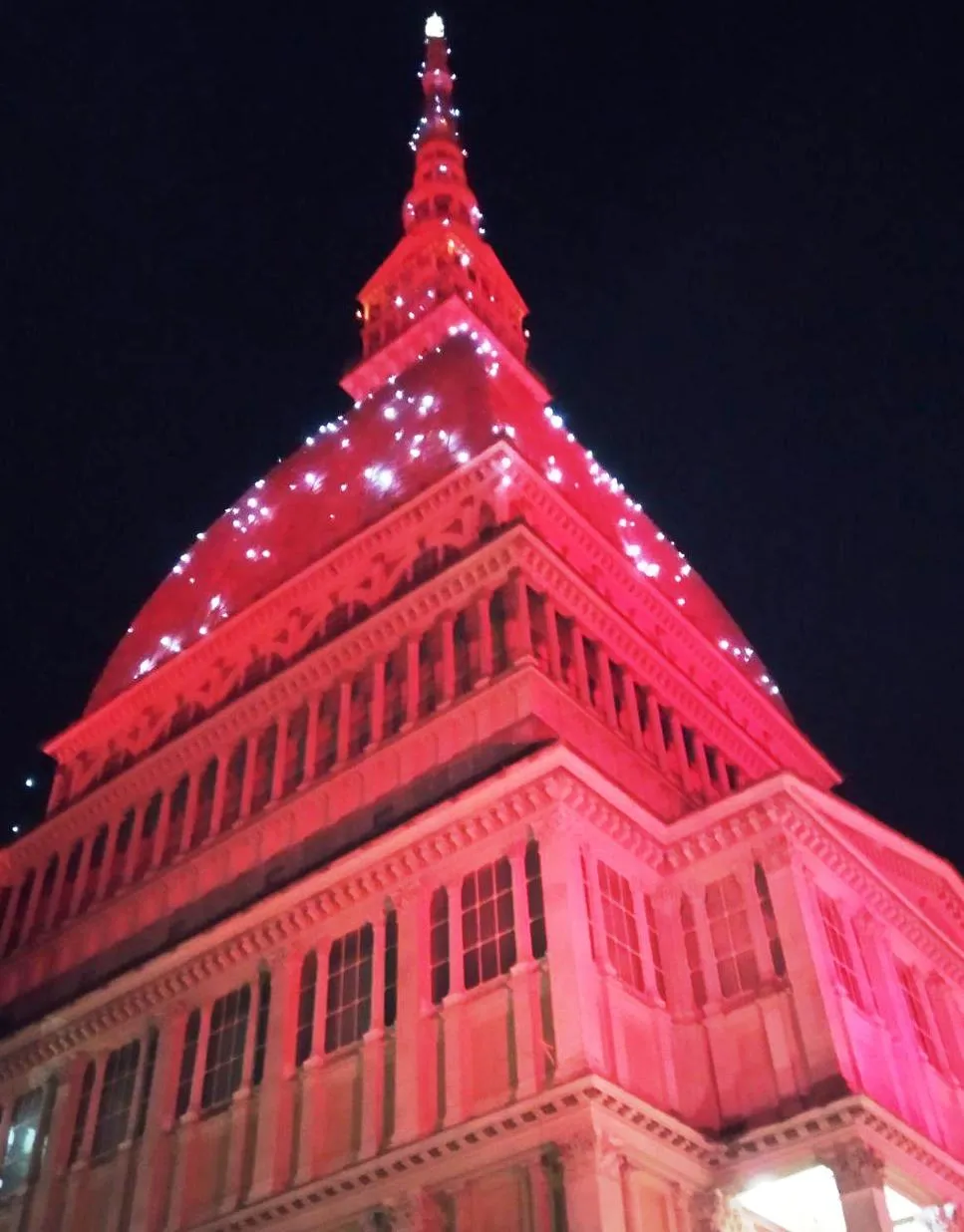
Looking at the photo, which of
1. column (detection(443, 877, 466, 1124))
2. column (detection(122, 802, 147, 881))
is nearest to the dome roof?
column (detection(122, 802, 147, 881))

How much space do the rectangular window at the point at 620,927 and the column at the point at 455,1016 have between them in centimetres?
304

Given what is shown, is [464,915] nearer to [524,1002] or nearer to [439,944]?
[439,944]

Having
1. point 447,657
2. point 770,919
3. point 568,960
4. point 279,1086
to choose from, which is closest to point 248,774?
point 447,657

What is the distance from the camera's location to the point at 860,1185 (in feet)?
78.9

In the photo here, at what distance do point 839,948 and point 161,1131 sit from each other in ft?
51.9

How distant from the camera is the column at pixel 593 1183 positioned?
2294cm

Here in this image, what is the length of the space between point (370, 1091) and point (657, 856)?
26.3 ft

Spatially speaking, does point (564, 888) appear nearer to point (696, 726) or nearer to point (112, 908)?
point (696, 726)

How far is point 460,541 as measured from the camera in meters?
38.7

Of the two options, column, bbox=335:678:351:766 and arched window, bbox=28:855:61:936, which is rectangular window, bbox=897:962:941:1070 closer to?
column, bbox=335:678:351:766

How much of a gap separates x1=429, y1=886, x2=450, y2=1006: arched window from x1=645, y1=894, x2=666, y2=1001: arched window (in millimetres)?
4345

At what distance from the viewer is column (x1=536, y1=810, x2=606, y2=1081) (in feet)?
81.5

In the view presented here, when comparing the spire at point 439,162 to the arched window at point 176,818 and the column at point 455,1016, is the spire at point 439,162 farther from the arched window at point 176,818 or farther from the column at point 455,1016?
the column at point 455,1016

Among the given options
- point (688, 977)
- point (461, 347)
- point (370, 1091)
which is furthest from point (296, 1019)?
point (461, 347)
